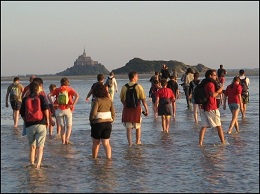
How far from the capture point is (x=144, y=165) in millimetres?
11242

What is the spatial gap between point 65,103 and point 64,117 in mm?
377

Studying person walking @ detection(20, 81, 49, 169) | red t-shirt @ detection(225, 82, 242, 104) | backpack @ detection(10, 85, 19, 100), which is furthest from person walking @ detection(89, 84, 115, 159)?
backpack @ detection(10, 85, 19, 100)

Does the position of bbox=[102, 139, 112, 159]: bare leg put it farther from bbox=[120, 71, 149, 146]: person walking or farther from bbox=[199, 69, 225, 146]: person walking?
bbox=[199, 69, 225, 146]: person walking

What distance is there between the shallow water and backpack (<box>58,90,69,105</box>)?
1.04 m

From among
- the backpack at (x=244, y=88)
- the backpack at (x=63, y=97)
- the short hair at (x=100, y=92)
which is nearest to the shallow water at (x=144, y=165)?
the backpack at (x=63, y=97)

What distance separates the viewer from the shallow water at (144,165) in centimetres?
945

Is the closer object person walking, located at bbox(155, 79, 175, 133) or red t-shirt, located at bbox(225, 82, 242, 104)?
red t-shirt, located at bbox(225, 82, 242, 104)

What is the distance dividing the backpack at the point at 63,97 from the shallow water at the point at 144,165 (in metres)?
1.04

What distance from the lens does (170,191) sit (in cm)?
910

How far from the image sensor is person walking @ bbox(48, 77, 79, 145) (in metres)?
14.1

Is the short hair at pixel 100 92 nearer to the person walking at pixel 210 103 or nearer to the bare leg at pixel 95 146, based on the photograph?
the bare leg at pixel 95 146

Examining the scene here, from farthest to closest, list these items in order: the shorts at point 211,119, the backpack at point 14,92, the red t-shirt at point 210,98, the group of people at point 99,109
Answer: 1. the backpack at point 14,92
2. the shorts at point 211,119
3. the red t-shirt at point 210,98
4. the group of people at point 99,109

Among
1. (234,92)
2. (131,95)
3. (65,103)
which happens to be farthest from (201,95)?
(65,103)

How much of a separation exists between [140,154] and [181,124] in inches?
249
